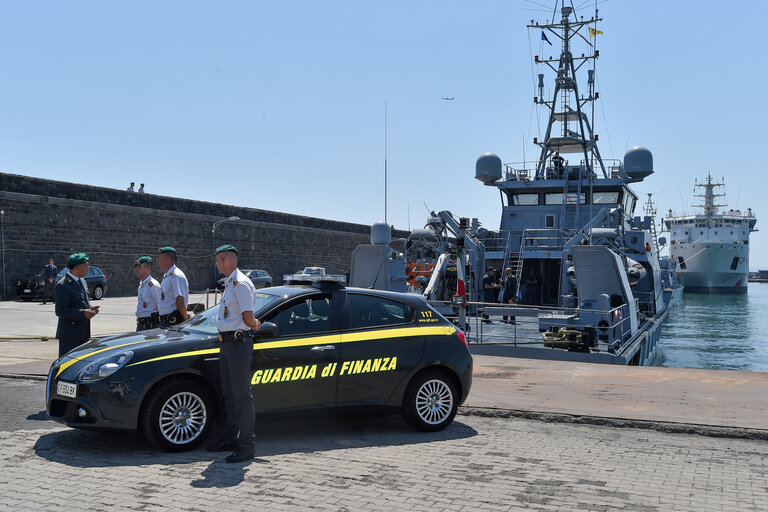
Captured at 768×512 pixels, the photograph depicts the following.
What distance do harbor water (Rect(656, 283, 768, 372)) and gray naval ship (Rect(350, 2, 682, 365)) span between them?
165cm

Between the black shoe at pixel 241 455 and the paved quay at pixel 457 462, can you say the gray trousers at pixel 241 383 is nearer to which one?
the black shoe at pixel 241 455

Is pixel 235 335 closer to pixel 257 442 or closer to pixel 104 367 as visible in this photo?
pixel 104 367

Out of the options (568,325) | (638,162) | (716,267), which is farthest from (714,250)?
(568,325)

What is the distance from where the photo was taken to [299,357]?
22.4 feet

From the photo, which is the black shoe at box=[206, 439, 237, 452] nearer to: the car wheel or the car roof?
the car roof

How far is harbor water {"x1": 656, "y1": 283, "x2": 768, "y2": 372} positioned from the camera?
24.3 metres

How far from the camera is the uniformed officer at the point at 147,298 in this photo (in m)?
8.98

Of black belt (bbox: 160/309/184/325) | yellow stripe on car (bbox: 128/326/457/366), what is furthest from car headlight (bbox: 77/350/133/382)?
black belt (bbox: 160/309/184/325)

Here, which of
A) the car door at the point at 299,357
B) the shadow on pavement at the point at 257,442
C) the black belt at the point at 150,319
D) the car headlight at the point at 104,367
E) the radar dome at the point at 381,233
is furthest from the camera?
the radar dome at the point at 381,233

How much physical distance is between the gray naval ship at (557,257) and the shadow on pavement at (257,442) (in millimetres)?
7740

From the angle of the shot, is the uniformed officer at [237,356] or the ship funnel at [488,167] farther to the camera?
the ship funnel at [488,167]

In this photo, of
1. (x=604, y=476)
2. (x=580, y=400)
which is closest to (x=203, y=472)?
Answer: (x=604, y=476)

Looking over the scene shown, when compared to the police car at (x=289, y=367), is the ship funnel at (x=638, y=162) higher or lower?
higher

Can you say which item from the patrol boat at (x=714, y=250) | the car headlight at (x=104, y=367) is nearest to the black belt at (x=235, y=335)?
the car headlight at (x=104, y=367)
